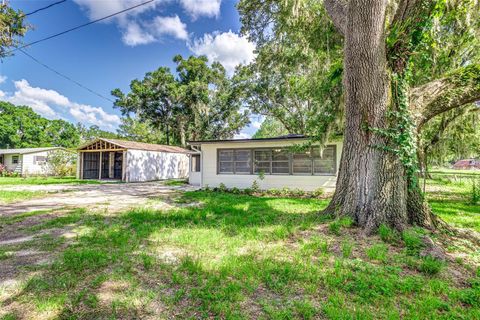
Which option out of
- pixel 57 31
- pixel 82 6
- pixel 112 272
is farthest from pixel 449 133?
pixel 57 31

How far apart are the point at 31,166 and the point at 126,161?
1314 centimetres

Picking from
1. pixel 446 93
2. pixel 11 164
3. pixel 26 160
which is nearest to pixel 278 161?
pixel 446 93

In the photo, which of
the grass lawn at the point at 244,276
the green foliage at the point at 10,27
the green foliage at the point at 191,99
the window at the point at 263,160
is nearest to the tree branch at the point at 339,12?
the grass lawn at the point at 244,276

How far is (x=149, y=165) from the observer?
17375 millimetres

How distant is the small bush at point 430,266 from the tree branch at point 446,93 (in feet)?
7.86

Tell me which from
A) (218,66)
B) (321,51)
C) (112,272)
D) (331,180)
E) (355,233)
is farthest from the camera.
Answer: (218,66)

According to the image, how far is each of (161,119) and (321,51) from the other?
21.1 metres

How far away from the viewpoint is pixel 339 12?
4.62 metres

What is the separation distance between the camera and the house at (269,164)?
31.5 feet

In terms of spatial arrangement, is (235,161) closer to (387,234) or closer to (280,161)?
(280,161)

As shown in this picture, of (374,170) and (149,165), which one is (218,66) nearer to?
(149,165)

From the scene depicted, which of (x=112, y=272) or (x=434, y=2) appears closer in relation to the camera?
(x=112, y=272)

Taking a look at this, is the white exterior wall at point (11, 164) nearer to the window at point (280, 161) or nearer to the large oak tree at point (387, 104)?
the window at point (280, 161)

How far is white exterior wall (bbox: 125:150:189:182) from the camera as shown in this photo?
16.0 meters
